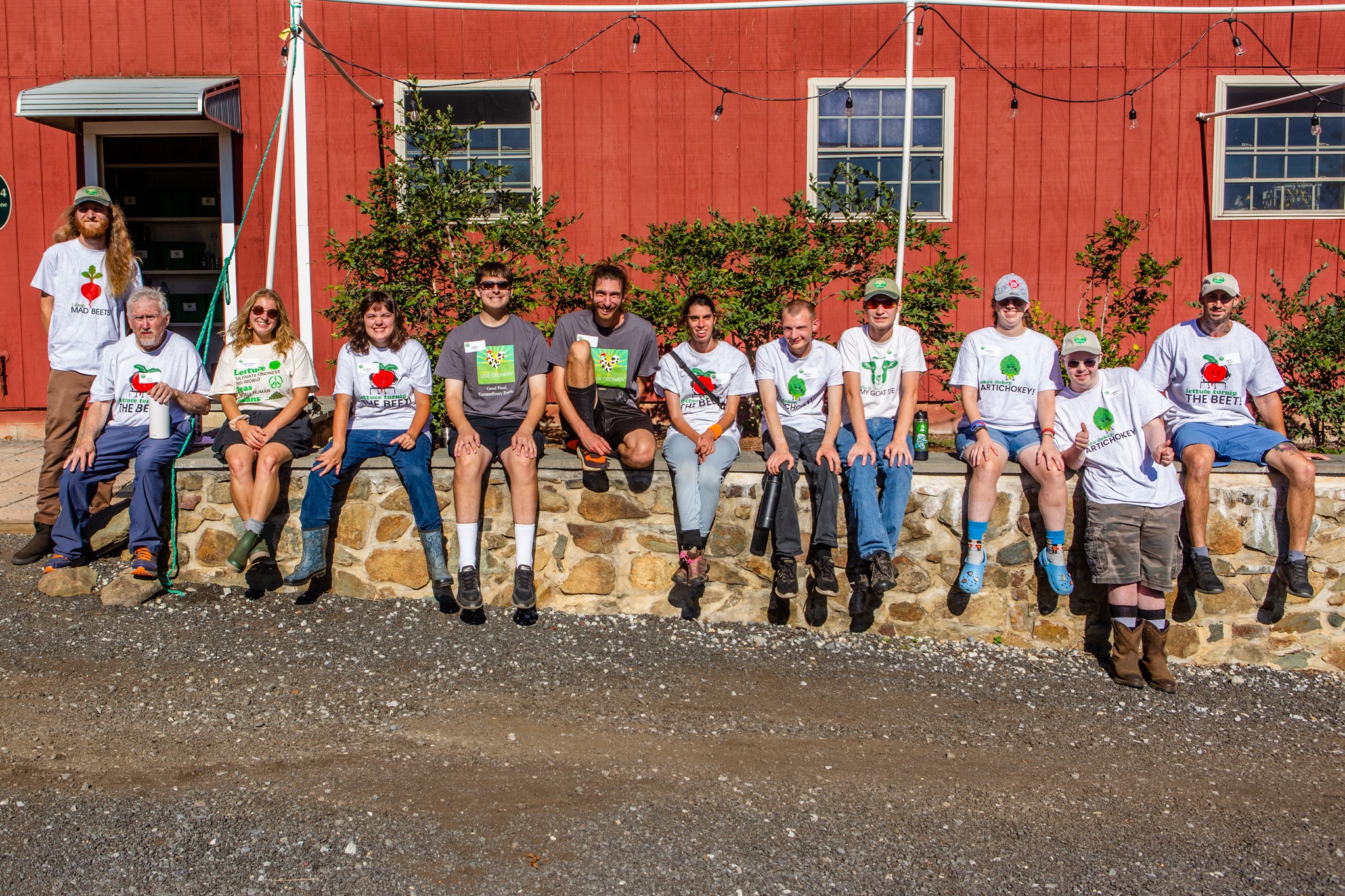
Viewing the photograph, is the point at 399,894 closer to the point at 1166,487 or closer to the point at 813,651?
the point at 813,651

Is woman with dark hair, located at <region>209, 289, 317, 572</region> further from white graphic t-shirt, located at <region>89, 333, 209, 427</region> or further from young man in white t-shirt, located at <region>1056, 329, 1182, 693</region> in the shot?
young man in white t-shirt, located at <region>1056, 329, 1182, 693</region>

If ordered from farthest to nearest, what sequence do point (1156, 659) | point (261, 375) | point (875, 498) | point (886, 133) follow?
point (886, 133), point (261, 375), point (875, 498), point (1156, 659)

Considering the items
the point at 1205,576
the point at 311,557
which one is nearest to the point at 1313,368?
the point at 1205,576

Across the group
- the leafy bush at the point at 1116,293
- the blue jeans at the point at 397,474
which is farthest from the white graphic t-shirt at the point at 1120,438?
the blue jeans at the point at 397,474

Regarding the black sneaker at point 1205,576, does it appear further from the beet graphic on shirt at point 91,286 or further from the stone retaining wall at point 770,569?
the beet graphic on shirt at point 91,286

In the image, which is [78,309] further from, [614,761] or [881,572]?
[881,572]

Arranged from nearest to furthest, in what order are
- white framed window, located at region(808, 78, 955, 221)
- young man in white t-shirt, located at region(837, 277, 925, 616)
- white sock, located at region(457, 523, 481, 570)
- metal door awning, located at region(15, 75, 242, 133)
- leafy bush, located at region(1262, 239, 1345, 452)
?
young man in white t-shirt, located at region(837, 277, 925, 616) < white sock, located at region(457, 523, 481, 570) < leafy bush, located at region(1262, 239, 1345, 452) < metal door awning, located at region(15, 75, 242, 133) < white framed window, located at region(808, 78, 955, 221)

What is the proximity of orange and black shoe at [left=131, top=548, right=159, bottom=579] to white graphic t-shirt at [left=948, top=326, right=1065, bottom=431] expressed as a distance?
4.03m

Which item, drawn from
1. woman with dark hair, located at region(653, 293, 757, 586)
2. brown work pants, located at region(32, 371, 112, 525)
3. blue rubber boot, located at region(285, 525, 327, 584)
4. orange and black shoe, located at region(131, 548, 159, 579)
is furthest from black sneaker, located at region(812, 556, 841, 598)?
brown work pants, located at region(32, 371, 112, 525)

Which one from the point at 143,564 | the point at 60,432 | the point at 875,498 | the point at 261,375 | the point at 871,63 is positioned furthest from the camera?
the point at 871,63

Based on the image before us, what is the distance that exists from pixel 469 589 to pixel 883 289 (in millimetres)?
2501

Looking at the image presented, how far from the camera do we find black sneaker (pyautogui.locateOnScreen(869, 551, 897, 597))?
186 inches

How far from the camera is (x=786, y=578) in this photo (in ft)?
15.8

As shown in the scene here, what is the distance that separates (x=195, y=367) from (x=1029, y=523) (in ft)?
14.3
